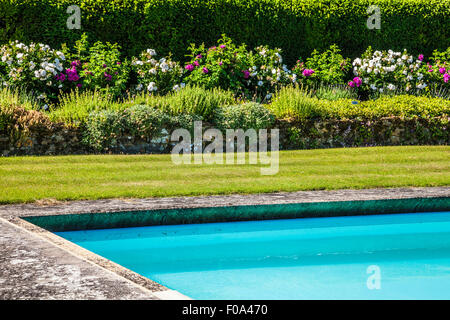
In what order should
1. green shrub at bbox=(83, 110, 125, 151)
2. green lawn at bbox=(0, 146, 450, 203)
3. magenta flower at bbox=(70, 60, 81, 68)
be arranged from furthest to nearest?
magenta flower at bbox=(70, 60, 81, 68), green shrub at bbox=(83, 110, 125, 151), green lawn at bbox=(0, 146, 450, 203)

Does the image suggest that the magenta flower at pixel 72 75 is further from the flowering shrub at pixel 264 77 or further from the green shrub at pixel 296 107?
the green shrub at pixel 296 107

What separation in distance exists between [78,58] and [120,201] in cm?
775

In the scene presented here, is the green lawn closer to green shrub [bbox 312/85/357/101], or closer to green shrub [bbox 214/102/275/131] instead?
green shrub [bbox 214/102/275/131]

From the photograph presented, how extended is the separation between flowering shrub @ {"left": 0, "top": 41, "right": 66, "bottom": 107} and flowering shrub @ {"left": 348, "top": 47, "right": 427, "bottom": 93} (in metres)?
6.81

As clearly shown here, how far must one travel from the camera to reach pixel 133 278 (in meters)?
4.12

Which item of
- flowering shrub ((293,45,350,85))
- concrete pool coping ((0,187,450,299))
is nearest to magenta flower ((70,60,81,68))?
flowering shrub ((293,45,350,85))

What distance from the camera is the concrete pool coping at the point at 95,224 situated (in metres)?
3.78

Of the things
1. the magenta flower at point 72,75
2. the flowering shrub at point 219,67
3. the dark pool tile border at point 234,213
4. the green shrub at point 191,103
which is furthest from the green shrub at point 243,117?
the dark pool tile border at point 234,213

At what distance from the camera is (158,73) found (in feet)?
46.3

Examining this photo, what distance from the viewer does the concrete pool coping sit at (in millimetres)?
3777

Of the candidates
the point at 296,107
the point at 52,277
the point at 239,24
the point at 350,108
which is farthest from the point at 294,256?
the point at 239,24

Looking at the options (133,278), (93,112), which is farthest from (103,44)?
(133,278)

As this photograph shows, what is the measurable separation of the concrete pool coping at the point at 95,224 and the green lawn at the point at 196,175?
49 cm

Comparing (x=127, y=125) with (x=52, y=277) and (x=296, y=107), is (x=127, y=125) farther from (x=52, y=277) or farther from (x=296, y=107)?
(x=52, y=277)
